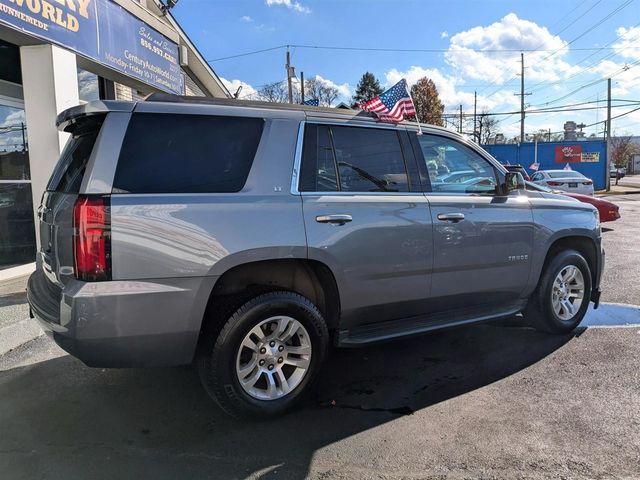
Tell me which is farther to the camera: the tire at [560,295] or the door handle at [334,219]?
the tire at [560,295]

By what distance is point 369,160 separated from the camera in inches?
151

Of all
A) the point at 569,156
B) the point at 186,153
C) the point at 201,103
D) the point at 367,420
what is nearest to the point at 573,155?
the point at 569,156

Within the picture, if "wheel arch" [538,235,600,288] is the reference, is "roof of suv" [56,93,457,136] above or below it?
above

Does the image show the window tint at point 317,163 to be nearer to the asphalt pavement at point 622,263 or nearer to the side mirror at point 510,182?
the side mirror at point 510,182

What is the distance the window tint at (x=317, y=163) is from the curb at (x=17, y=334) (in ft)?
10.8

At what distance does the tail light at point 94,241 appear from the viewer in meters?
2.79

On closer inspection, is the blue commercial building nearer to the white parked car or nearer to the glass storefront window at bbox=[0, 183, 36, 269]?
the white parked car

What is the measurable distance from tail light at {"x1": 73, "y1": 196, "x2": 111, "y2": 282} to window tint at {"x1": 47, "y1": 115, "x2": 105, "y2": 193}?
27cm

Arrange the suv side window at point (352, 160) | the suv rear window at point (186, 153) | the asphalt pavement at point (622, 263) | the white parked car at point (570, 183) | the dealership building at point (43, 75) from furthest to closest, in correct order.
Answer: the white parked car at point (570, 183), the dealership building at point (43, 75), the asphalt pavement at point (622, 263), the suv side window at point (352, 160), the suv rear window at point (186, 153)

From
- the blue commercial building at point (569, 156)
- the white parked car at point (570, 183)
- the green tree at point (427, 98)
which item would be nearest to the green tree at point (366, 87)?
the green tree at point (427, 98)

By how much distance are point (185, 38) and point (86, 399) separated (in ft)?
38.2

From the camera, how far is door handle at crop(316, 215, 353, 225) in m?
3.40

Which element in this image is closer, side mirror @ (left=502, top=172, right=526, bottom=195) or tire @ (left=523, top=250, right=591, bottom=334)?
side mirror @ (left=502, top=172, right=526, bottom=195)

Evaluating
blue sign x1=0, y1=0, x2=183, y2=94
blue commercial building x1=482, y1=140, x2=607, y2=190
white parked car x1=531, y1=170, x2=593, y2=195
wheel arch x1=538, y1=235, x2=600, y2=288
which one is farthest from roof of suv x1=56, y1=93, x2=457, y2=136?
blue commercial building x1=482, y1=140, x2=607, y2=190
